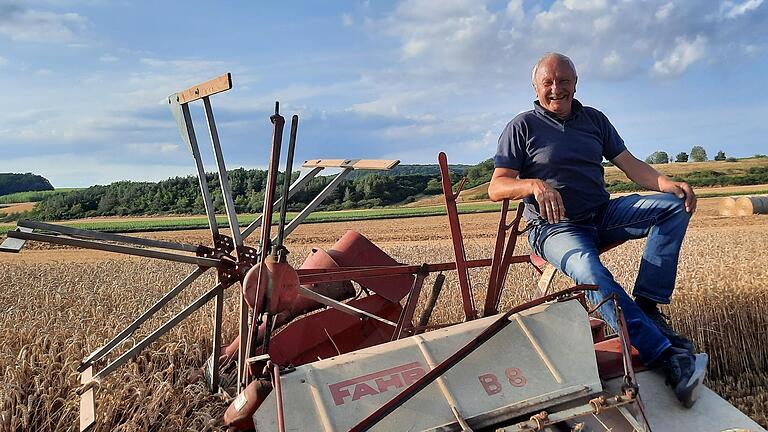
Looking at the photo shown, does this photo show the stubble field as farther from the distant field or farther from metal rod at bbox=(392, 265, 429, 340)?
the distant field

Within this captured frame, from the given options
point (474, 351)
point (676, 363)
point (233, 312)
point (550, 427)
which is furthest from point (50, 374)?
point (676, 363)

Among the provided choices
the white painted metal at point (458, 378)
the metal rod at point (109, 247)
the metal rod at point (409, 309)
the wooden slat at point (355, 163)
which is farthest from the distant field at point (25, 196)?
the white painted metal at point (458, 378)

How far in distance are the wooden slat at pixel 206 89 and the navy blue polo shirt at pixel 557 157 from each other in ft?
5.16

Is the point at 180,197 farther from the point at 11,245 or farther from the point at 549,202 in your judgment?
the point at 549,202

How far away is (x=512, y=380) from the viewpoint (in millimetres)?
3023

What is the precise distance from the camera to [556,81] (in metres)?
3.82

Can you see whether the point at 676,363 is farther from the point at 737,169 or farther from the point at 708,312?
the point at 737,169

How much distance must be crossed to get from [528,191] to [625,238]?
2.89 feet

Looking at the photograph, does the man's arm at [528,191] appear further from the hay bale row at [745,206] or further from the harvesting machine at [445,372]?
the hay bale row at [745,206]

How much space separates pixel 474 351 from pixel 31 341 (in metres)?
3.73

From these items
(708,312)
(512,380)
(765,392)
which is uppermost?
(512,380)

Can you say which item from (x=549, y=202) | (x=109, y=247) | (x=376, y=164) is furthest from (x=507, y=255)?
(x=109, y=247)

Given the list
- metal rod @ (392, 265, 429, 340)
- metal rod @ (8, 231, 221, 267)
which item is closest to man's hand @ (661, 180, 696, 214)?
metal rod @ (392, 265, 429, 340)

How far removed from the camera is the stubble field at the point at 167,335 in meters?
3.98
